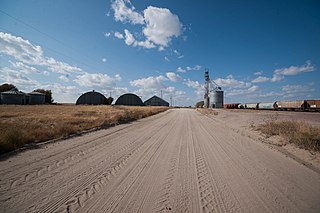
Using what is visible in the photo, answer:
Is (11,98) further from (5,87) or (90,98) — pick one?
(90,98)

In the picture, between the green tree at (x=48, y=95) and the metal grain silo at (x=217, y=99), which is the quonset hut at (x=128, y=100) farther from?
the metal grain silo at (x=217, y=99)

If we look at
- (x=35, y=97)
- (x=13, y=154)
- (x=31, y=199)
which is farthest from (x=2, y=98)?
(x=31, y=199)

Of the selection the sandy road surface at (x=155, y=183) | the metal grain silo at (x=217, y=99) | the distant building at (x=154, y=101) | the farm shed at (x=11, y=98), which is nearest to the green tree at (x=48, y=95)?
the farm shed at (x=11, y=98)

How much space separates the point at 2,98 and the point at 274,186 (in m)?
88.9

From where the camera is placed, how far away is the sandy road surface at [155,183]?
2910 millimetres

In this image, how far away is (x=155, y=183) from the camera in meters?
3.74

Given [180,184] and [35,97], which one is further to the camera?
[35,97]

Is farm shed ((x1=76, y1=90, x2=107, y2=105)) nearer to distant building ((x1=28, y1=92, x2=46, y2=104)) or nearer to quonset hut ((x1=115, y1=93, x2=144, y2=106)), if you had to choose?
quonset hut ((x1=115, y1=93, x2=144, y2=106))

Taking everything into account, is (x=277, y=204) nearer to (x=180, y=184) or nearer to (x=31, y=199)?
(x=180, y=184)

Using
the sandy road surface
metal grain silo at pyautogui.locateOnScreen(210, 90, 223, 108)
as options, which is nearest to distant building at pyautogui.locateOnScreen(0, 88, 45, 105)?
the sandy road surface

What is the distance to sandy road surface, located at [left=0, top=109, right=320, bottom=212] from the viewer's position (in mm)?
2910

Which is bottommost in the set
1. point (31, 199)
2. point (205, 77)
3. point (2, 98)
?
point (31, 199)

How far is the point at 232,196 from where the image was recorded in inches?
126

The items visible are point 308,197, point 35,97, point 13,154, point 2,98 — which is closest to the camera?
point 308,197
